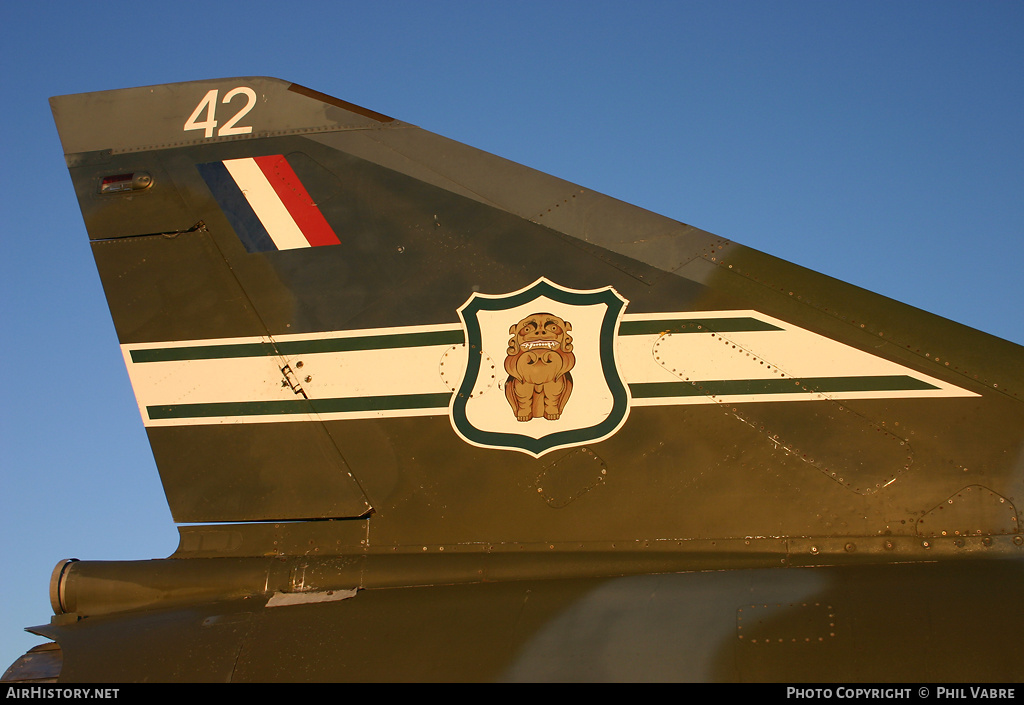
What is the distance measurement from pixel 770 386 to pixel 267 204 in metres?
2.64

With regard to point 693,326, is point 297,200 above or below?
above

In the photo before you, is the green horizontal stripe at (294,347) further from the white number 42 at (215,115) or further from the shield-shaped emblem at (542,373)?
the white number 42 at (215,115)

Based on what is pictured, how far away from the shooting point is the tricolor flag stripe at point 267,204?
4.37 metres

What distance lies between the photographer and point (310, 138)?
4488mm

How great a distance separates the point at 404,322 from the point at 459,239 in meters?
0.48

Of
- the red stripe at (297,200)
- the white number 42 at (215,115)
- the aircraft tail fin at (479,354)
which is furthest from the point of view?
the white number 42 at (215,115)

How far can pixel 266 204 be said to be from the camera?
4.45 meters

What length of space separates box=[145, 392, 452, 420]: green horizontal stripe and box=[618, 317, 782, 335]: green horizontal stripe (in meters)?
0.88

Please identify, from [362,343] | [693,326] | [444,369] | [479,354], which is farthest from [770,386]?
[362,343]

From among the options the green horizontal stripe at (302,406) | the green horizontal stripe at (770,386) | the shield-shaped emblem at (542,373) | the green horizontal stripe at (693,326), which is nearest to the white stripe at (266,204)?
the green horizontal stripe at (302,406)

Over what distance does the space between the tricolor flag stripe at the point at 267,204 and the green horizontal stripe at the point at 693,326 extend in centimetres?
158

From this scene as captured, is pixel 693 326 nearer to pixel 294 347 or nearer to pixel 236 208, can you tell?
pixel 294 347

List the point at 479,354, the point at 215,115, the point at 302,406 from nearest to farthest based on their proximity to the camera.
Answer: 1. the point at 479,354
2. the point at 302,406
3. the point at 215,115

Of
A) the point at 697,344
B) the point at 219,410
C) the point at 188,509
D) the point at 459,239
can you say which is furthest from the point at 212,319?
the point at 697,344
